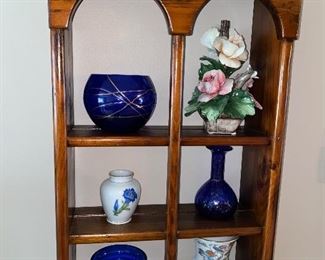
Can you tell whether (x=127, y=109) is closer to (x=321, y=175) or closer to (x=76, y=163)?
(x=76, y=163)

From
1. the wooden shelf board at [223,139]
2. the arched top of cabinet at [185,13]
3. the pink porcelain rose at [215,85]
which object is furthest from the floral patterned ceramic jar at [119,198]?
the arched top of cabinet at [185,13]

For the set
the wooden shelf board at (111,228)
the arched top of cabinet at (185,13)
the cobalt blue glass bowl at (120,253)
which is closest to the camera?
the arched top of cabinet at (185,13)

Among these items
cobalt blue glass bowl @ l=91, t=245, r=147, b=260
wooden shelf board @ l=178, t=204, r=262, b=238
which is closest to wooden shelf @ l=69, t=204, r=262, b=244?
wooden shelf board @ l=178, t=204, r=262, b=238

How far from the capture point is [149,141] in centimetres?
95

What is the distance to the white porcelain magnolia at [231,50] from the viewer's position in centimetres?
99

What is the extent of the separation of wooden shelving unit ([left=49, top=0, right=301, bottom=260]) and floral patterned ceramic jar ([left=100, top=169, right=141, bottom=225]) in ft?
0.11

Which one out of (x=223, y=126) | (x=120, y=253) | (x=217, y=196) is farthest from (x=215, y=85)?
(x=120, y=253)

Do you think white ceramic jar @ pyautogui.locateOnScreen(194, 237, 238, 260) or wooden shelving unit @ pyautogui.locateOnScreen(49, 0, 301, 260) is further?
white ceramic jar @ pyautogui.locateOnScreen(194, 237, 238, 260)

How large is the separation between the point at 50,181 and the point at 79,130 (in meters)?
0.27

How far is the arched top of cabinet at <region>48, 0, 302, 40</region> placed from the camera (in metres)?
0.86

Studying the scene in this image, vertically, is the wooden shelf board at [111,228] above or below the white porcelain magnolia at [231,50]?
below

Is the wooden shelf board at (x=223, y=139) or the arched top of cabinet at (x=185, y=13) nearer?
the arched top of cabinet at (x=185, y=13)

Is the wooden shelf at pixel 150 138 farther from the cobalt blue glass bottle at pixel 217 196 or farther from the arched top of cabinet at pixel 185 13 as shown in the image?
the arched top of cabinet at pixel 185 13

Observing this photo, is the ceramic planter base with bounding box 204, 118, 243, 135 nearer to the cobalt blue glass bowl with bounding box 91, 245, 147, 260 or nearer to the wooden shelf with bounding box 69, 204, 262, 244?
the wooden shelf with bounding box 69, 204, 262, 244
